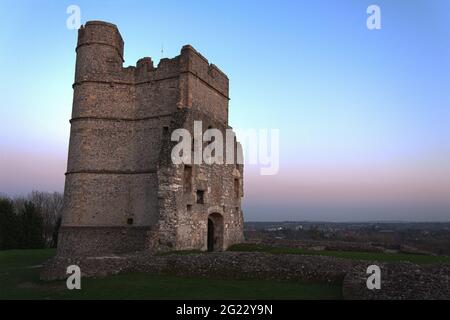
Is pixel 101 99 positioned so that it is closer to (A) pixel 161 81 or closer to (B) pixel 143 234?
(A) pixel 161 81

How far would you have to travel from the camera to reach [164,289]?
39.2 feet

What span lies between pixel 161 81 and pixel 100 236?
330 inches

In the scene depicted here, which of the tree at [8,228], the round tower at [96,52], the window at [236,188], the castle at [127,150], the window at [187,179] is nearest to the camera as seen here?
the window at [187,179]

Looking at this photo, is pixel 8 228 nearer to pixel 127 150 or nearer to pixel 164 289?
pixel 127 150

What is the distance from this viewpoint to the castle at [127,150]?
68.3ft

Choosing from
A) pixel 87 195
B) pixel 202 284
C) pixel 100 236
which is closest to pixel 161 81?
pixel 87 195

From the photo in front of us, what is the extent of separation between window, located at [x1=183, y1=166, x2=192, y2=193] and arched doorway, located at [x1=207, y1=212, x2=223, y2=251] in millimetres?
3340

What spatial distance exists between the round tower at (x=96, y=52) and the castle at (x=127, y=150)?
Result: 0.05m

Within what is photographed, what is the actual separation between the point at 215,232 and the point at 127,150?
6.44 meters

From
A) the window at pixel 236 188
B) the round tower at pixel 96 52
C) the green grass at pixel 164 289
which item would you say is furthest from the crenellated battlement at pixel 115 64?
the green grass at pixel 164 289

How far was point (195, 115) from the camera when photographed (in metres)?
21.2

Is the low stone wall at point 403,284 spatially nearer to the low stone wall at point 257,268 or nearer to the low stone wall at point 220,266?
the low stone wall at point 257,268

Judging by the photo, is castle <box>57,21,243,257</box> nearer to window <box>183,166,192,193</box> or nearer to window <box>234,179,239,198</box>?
window <box>183,166,192,193</box>

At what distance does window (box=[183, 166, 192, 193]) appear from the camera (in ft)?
67.3
